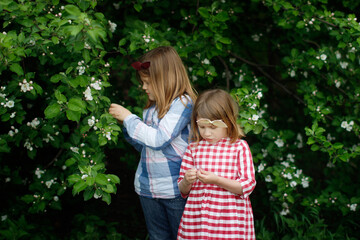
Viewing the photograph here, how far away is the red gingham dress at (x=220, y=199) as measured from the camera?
5.83ft

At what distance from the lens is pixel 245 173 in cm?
176

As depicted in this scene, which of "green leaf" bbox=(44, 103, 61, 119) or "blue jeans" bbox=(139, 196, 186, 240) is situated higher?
"green leaf" bbox=(44, 103, 61, 119)

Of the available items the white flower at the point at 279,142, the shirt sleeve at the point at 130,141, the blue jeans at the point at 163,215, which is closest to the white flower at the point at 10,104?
the shirt sleeve at the point at 130,141

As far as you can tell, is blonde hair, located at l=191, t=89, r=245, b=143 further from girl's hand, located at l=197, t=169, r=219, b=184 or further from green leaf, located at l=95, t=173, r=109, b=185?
green leaf, located at l=95, t=173, r=109, b=185

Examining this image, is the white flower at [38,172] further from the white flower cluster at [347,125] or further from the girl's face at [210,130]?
the white flower cluster at [347,125]

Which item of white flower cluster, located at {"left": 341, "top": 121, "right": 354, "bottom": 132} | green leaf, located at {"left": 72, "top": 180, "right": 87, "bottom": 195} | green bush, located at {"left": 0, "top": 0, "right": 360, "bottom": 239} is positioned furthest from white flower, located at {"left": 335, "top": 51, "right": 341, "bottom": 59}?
green leaf, located at {"left": 72, "top": 180, "right": 87, "bottom": 195}

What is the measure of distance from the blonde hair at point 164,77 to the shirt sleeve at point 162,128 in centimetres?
4

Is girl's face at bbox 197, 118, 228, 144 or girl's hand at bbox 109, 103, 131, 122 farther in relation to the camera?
girl's hand at bbox 109, 103, 131, 122

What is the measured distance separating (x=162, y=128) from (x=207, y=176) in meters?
0.34

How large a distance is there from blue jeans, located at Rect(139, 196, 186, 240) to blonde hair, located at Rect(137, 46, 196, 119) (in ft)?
1.55

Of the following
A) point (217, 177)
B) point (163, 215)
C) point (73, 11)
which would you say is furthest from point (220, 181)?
point (73, 11)

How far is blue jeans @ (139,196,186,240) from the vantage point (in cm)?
197

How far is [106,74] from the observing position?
2.15 meters

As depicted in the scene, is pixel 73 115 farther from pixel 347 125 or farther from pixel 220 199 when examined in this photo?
pixel 347 125
